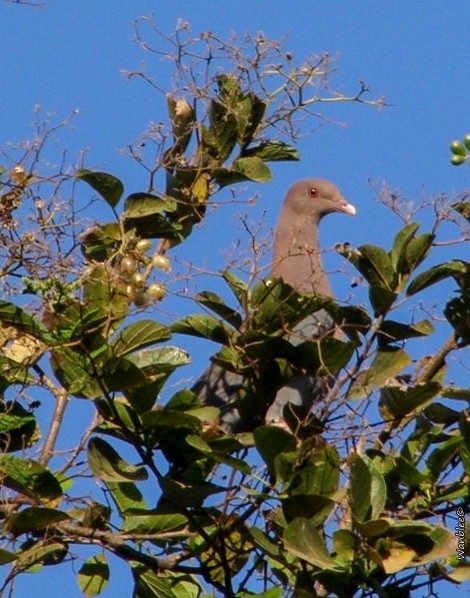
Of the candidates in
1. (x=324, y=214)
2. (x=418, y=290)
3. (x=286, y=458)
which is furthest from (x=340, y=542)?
(x=324, y=214)

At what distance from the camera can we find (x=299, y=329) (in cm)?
351

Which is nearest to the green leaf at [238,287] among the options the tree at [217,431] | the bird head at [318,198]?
the tree at [217,431]

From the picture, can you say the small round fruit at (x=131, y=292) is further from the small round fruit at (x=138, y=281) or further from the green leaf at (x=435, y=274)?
the green leaf at (x=435, y=274)

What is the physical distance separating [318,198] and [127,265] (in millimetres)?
3035

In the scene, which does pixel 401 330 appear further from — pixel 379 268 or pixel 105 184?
pixel 105 184

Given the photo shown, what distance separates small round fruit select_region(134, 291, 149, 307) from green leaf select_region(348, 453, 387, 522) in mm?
569

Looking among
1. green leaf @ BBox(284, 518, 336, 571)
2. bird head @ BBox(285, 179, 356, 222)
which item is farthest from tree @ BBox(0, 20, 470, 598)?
bird head @ BBox(285, 179, 356, 222)

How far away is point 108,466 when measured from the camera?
310cm

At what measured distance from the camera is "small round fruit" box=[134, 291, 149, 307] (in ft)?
10.4

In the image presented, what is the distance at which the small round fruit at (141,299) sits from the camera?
3167 millimetres

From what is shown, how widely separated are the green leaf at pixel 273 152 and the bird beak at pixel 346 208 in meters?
2.32

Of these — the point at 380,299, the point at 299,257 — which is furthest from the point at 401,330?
the point at 299,257

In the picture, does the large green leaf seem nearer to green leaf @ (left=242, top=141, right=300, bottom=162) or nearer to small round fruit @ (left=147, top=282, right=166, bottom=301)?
small round fruit @ (left=147, top=282, right=166, bottom=301)

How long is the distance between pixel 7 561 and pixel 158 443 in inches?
15.8
